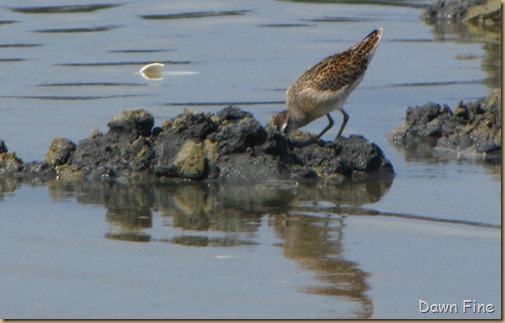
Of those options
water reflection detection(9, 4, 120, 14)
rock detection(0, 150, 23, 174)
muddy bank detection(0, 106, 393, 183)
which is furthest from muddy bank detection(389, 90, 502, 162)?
water reflection detection(9, 4, 120, 14)

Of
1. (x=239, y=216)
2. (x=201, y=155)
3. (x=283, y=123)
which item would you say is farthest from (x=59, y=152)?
(x=239, y=216)

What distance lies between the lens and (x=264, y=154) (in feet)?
29.6

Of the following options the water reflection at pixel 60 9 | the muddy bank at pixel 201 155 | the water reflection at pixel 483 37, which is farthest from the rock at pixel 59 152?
the water reflection at pixel 60 9

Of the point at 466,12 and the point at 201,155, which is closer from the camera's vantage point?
A: the point at 201,155

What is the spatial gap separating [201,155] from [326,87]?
1.74 m

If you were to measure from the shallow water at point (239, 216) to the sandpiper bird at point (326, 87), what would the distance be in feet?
1.41

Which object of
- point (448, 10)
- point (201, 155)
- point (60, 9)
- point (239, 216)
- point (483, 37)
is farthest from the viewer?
point (60, 9)

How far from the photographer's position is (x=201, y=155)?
8.98 meters

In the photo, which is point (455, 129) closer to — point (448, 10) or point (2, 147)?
point (2, 147)

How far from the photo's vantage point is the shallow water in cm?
616

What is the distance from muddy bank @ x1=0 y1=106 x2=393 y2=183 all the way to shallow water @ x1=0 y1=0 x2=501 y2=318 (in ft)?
0.63

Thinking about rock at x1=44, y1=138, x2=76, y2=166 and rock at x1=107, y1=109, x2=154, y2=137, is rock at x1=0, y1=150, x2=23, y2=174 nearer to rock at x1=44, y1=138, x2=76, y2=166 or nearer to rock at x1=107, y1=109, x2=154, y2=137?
rock at x1=44, y1=138, x2=76, y2=166

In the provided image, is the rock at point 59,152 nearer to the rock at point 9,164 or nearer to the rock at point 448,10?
the rock at point 9,164

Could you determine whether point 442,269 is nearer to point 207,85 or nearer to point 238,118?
point 238,118
